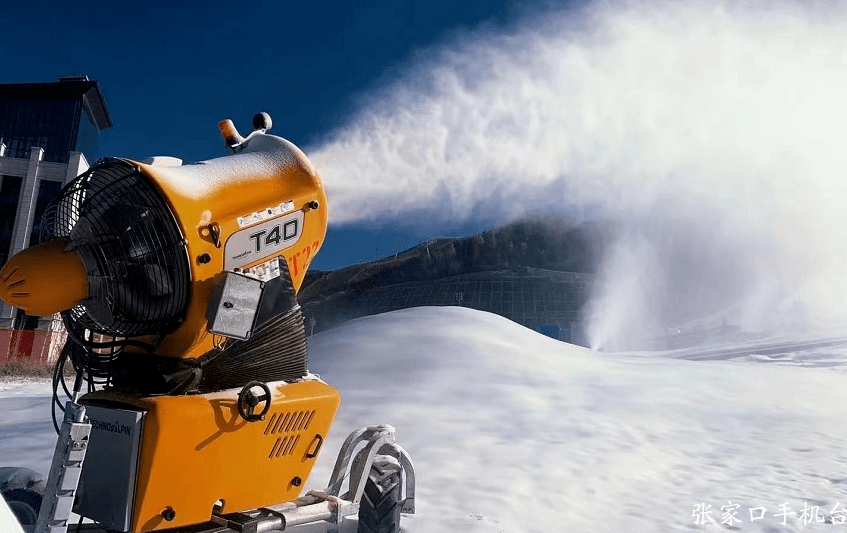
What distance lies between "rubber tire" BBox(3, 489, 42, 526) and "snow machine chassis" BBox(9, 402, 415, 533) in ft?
0.27

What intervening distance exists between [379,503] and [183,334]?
1.73 meters

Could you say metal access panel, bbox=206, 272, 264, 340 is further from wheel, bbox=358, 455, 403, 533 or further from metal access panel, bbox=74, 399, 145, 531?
wheel, bbox=358, 455, 403, 533

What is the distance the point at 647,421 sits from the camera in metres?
10.0

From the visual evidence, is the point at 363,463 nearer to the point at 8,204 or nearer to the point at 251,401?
the point at 251,401

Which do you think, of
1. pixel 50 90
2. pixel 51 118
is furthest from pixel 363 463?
pixel 50 90

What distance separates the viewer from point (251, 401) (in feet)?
10.1

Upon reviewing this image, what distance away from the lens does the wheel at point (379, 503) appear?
4062 mm

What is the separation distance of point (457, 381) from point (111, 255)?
871 centimetres

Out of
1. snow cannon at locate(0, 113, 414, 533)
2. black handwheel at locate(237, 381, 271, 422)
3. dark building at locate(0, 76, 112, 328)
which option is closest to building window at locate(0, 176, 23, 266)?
dark building at locate(0, 76, 112, 328)

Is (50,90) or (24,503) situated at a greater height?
(50,90)

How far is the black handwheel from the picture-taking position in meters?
3.07

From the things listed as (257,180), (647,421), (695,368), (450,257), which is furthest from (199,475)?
(450,257)

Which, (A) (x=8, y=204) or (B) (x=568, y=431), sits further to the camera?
(A) (x=8, y=204)

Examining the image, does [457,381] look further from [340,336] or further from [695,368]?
[695,368]
